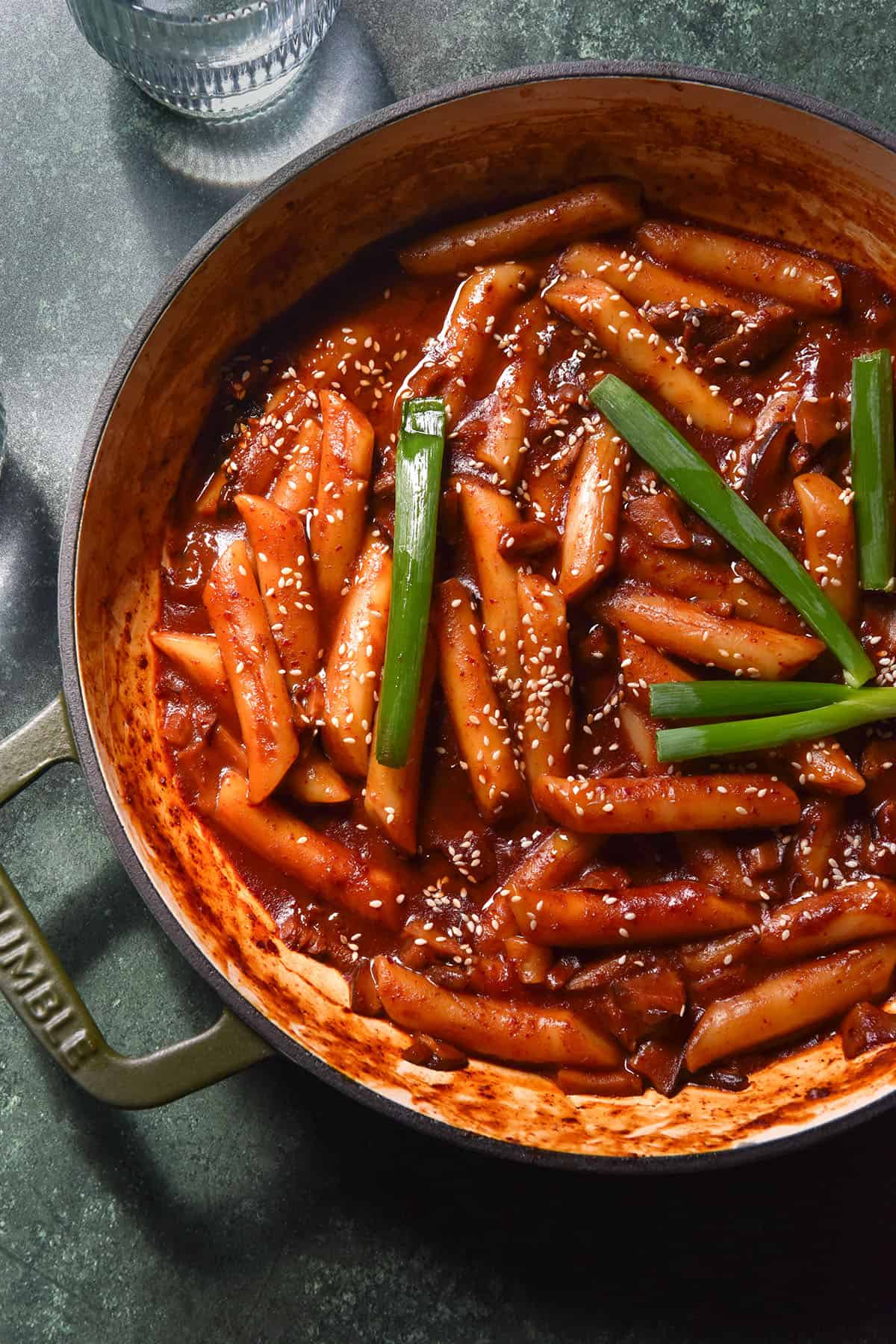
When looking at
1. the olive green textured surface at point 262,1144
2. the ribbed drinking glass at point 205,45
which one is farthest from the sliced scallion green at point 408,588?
the ribbed drinking glass at point 205,45

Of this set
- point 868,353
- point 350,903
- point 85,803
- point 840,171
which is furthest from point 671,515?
point 85,803

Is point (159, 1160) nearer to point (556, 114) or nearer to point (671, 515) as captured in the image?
point (671, 515)

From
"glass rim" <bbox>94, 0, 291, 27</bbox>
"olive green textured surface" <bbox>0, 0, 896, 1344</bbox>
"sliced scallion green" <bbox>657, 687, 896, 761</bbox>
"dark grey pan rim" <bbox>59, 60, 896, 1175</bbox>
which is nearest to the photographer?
"dark grey pan rim" <bbox>59, 60, 896, 1175</bbox>

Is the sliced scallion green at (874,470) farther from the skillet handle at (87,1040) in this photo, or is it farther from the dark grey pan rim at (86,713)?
the skillet handle at (87,1040)

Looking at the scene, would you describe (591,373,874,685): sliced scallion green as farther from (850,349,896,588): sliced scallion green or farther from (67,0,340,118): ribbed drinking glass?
(67,0,340,118): ribbed drinking glass

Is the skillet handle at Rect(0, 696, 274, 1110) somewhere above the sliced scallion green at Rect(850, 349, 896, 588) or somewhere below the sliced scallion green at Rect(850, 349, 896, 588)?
below

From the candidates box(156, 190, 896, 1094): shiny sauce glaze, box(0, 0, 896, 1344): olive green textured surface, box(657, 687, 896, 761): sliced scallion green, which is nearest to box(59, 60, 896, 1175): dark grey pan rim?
box(156, 190, 896, 1094): shiny sauce glaze
